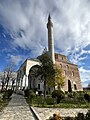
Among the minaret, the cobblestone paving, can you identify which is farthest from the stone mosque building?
the cobblestone paving

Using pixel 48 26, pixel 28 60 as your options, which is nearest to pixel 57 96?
pixel 28 60

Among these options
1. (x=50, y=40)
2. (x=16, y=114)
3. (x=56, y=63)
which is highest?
(x=50, y=40)

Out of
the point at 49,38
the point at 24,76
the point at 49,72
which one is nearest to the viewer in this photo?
the point at 49,72

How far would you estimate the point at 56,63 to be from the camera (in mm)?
47156

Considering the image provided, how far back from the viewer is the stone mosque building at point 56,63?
1661 inches

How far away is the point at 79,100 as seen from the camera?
20.8 m

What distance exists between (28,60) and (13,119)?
34.4 metres

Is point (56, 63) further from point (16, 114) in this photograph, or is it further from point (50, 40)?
point (16, 114)

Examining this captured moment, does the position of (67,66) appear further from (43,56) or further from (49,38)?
(43,56)

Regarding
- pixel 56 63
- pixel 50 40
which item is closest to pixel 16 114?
pixel 50 40

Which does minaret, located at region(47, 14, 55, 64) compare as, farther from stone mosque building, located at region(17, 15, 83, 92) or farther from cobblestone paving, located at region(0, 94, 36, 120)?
cobblestone paving, located at region(0, 94, 36, 120)

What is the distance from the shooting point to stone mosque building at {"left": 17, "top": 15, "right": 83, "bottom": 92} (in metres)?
42.2

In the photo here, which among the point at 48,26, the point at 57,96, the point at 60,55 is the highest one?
the point at 48,26

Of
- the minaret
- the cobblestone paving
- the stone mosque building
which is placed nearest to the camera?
the cobblestone paving
